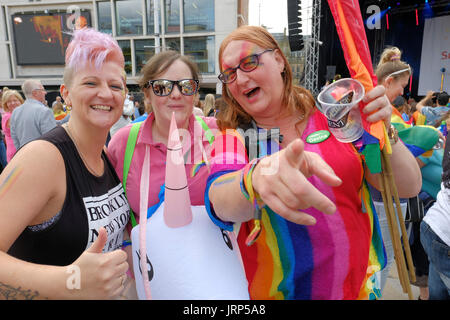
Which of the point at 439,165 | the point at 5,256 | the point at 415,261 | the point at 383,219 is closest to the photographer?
the point at 5,256

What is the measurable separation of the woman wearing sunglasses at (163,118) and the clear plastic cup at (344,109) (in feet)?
2.45

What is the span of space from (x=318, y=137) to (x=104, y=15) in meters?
22.5

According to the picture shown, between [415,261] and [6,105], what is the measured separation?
6249 mm

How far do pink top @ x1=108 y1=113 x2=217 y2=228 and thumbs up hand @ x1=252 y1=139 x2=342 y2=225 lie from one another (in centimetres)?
80

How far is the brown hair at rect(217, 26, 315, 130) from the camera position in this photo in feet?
3.66

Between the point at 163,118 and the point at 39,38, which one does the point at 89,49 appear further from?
the point at 39,38

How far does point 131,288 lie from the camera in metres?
1.20

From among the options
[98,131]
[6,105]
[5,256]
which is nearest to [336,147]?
[98,131]

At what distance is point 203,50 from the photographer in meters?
18.8

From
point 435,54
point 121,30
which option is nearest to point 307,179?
point 435,54

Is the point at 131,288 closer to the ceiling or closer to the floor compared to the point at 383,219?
closer to the ceiling

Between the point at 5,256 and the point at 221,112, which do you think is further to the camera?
the point at 221,112

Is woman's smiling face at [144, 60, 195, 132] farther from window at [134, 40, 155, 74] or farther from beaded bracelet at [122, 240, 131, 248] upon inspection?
window at [134, 40, 155, 74]
